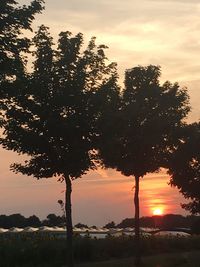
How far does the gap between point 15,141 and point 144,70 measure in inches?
423

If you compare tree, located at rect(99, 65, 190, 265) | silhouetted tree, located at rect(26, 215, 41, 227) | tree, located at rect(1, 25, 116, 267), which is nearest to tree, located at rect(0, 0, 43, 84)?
tree, located at rect(1, 25, 116, 267)

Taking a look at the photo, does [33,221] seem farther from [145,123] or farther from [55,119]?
[55,119]

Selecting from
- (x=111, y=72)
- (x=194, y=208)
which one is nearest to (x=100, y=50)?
(x=111, y=72)

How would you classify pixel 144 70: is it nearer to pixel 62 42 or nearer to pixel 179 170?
pixel 62 42

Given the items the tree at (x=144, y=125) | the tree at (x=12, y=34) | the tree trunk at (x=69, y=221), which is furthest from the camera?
the tree at (x=144, y=125)

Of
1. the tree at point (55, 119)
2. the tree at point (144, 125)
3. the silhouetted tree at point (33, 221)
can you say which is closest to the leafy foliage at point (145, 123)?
the tree at point (144, 125)

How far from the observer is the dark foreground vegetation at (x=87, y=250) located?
33062 mm

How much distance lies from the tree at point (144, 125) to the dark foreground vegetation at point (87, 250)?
216 inches

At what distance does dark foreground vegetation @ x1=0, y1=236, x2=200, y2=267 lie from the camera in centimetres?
3306

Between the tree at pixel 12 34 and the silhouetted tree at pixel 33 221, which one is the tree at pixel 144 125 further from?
the silhouetted tree at pixel 33 221

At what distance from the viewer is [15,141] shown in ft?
87.0

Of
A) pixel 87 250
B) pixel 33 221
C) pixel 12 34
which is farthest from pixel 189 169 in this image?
pixel 33 221

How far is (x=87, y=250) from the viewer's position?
126 ft

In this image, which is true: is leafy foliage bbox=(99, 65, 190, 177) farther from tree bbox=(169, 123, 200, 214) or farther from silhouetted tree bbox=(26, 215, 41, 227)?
silhouetted tree bbox=(26, 215, 41, 227)
